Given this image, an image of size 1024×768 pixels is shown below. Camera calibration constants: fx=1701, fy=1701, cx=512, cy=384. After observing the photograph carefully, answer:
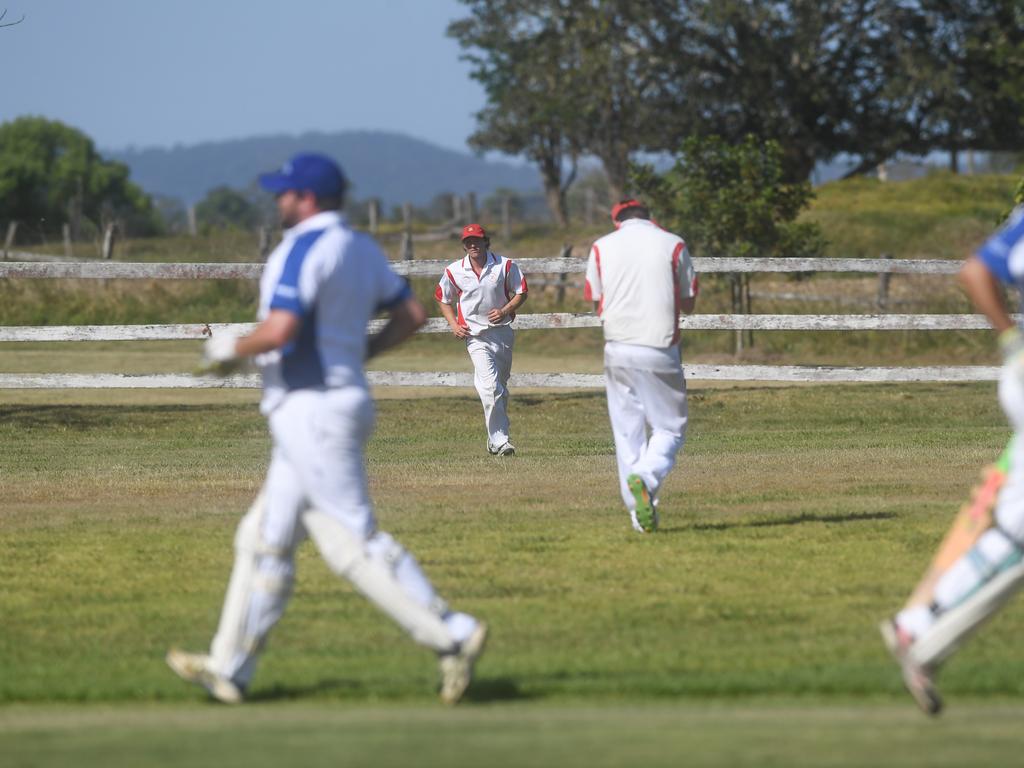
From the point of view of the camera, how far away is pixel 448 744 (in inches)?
212

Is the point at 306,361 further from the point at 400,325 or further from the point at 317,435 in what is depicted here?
the point at 400,325

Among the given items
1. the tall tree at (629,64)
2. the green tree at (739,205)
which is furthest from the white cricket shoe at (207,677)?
the tall tree at (629,64)

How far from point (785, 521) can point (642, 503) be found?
1.17 m

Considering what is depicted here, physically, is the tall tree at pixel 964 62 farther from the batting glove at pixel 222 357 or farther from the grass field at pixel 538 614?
the batting glove at pixel 222 357

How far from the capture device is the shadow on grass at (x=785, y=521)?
10164 millimetres

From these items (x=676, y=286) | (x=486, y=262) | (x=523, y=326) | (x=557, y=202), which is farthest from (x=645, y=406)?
(x=557, y=202)

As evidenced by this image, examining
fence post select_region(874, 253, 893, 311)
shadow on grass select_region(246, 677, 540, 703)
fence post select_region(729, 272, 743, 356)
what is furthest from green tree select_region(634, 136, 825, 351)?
shadow on grass select_region(246, 677, 540, 703)

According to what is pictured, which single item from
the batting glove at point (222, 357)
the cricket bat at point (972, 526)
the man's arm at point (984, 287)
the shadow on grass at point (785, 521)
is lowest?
the shadow on grass at point (785, 521)

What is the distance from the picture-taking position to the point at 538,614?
7.78 m

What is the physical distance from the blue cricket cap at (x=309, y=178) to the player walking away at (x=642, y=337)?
3.64 meters

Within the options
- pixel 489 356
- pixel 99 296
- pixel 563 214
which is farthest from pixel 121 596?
pixel 563 214

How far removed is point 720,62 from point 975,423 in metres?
32.8

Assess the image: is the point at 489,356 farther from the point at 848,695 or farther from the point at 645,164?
the point at 645,164

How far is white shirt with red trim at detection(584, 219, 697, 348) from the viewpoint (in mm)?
9523
